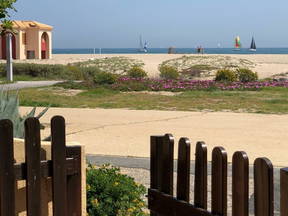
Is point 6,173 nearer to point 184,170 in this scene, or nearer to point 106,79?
point 184,170

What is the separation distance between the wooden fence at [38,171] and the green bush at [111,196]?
6.04 feet

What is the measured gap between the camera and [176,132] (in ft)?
41.2

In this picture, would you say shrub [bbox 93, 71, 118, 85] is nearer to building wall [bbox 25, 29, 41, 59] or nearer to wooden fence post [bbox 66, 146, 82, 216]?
wooden fence post [bbox 66, 146, 82, 216]

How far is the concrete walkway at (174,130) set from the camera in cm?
1060

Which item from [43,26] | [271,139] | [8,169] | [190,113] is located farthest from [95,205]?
[43,26]

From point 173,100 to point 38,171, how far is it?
1715 cm

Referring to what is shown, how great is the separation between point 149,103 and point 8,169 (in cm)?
1623

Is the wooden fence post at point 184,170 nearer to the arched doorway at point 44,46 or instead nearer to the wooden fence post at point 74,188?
the wooden fence post at point 74,188

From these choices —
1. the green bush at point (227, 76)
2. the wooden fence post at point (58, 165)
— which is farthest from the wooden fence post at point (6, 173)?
the green bush at point (227, 76)

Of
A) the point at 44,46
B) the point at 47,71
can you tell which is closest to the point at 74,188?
the point at 47,71

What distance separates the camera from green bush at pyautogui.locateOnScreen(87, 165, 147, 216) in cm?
553

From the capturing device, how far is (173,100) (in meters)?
20.5

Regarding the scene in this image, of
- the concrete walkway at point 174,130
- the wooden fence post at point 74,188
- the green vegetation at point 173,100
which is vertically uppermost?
the wooden fence post at point 74,188

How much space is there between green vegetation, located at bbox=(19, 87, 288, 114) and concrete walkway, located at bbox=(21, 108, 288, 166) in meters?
1.42
